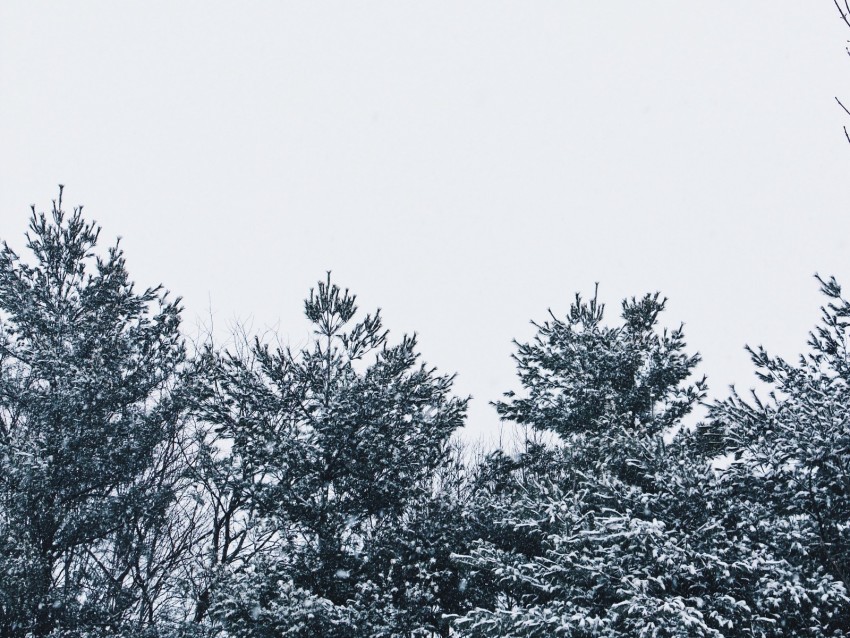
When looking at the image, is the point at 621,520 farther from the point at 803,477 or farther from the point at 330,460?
Answer: the point at 330,460

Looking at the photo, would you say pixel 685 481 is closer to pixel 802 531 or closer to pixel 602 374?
pixel 802 531

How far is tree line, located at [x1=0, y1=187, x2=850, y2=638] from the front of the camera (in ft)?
28.1

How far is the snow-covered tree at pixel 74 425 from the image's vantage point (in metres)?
9.68

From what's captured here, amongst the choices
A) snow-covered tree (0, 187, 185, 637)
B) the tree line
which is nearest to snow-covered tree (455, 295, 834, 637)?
the tree line

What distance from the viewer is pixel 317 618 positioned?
955 cm

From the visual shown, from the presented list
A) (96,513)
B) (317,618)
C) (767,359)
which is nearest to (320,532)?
(317,618)

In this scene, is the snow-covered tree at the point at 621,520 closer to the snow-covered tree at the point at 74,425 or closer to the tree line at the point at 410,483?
the tree line at the point at 410,483

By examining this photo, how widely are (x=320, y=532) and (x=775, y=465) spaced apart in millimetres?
7658

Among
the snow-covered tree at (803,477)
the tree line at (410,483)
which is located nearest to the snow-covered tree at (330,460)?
the tree line at (410,483)

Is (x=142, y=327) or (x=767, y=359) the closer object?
(x=767, y=359)

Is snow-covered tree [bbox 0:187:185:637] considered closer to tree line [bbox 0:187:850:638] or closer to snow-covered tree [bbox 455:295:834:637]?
tree line [bbox 0:187:850:638]

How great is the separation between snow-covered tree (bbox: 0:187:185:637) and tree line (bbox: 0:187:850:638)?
0.04 m

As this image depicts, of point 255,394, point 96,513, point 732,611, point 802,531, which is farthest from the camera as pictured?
point 255,394

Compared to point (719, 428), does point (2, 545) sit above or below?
below
